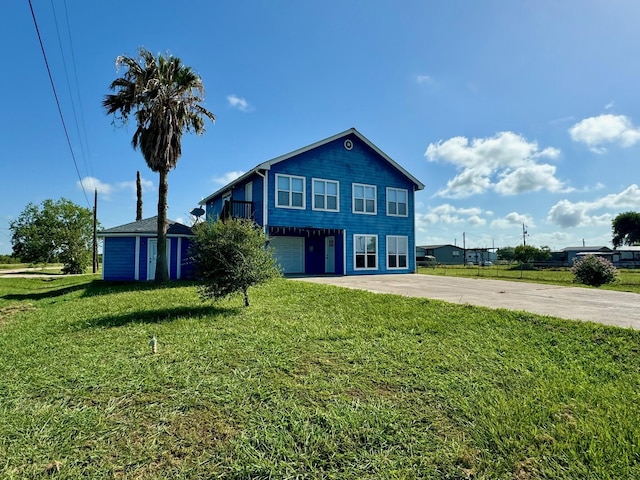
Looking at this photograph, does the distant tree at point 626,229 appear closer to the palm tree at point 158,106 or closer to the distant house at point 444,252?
the distant house at point 444,252

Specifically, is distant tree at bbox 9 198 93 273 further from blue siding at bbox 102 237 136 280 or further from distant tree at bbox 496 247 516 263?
distant tree at bbox 496 247 516 263

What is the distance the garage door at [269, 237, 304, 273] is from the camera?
63.6 ft

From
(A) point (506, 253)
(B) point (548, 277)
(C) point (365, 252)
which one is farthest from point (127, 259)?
(A) point (506, 253)

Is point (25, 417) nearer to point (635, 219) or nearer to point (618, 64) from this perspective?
point (618, 64)

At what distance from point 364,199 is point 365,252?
2.98 metres

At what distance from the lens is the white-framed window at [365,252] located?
18.8 meters

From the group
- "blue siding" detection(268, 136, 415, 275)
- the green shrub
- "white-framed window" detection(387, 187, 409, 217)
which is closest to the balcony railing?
"blue siding" detection(268, 136, 415, 275)

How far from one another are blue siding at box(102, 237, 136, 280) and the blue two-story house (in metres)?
4.93

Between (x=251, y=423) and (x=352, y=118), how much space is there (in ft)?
61.8

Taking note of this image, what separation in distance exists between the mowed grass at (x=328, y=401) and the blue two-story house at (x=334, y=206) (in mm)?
11444

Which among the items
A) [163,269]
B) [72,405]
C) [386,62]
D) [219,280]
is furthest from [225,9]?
[72,405]

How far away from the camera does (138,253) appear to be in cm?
1781

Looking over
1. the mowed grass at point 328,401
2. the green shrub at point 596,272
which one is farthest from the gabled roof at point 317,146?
the mowed grass at point 328,401

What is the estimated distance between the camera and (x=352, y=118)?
1961 cm
